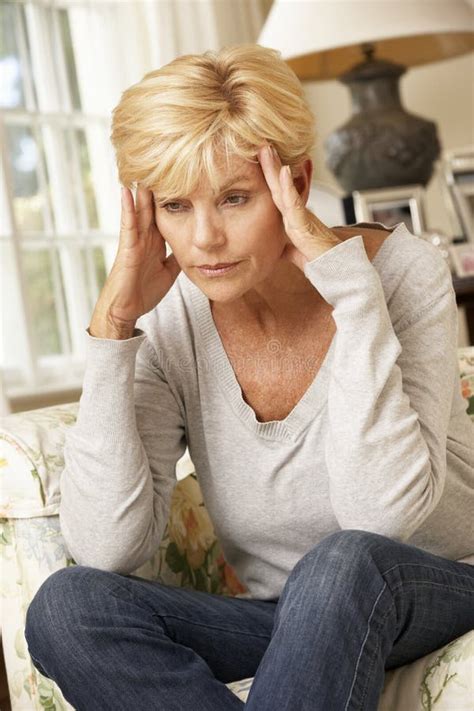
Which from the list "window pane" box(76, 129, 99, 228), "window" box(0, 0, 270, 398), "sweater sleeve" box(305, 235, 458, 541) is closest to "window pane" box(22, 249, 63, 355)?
"window" box(0, 0, 270, 398)

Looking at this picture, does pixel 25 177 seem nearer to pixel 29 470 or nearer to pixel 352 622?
pixel 29 470

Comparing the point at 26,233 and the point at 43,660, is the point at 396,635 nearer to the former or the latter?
the point at 43,660

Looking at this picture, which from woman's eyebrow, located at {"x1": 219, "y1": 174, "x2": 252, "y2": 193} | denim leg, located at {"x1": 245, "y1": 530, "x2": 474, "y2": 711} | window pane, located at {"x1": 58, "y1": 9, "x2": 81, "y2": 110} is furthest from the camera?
window pane, located at {"x1": 58, "y1": 9, "x2": 81, "y2": 110}

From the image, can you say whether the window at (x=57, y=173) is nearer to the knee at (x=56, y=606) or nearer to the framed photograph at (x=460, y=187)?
the framed photograph at (x=460, y=187)

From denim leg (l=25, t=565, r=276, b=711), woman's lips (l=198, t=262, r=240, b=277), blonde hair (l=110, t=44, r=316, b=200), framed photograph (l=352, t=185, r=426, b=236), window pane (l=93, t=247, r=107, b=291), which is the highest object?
blonde hair (l=110, t=44, r=316, b=200)

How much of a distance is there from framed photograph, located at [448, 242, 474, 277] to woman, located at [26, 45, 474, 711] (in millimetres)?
1324

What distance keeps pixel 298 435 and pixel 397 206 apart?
1.66 meters

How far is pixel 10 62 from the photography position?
308 centimetres

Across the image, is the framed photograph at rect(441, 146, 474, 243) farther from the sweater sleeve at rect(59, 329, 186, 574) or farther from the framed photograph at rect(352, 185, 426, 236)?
the sweater sleeve at rect(59, 329, 186, 574)

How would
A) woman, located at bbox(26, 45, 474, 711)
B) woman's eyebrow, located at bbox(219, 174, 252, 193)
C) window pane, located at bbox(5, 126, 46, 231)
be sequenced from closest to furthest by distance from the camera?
woman, located at bbox(26, 45, 474, 711)
woman's eyebrow, located at bbox(219, 174, 252, 193)
window pane, located at bbox(5, 126, 46, 231)

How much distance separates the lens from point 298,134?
1.43m

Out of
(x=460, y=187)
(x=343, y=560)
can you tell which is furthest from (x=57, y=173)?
(x=343, y=560)

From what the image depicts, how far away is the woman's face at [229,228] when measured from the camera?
4.57 feet

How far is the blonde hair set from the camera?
1.37 metres
